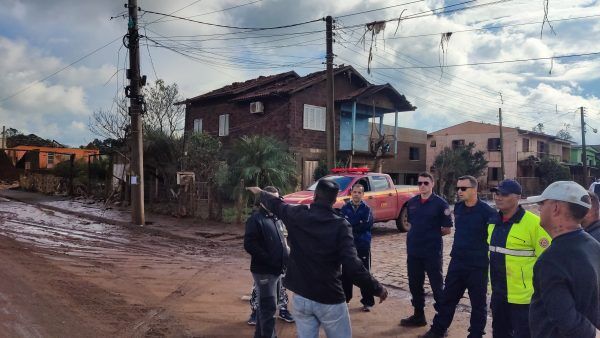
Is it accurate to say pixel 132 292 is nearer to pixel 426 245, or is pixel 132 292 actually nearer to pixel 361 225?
pixel 361 225

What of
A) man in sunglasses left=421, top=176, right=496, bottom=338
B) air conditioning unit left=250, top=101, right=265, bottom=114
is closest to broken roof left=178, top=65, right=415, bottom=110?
air conditioning unit left=250, top=101, right=265, bottom=114

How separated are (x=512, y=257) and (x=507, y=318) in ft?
1.98

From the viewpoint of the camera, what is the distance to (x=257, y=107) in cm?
2436

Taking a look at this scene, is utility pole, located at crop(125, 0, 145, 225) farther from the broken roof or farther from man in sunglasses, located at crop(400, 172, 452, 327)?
man in sunglasses, located at crop(400, 172, 452, 327)

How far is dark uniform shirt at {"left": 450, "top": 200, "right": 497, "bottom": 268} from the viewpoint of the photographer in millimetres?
5039

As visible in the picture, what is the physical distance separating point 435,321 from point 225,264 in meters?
5.19

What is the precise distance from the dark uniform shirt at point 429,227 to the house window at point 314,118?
18832mm

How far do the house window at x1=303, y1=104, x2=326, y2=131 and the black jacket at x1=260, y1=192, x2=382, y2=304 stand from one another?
21.1 metres

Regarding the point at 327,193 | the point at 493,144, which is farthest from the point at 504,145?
the point at 327,193

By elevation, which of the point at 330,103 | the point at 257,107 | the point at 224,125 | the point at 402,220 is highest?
the point at 257,107

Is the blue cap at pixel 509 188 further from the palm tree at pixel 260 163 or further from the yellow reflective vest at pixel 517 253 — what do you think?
the palm tree at pixel 260 163

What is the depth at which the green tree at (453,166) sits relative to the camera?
3011 centimetres

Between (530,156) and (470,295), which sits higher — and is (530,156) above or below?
above

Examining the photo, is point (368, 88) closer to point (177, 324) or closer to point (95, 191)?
point (95, 191)
